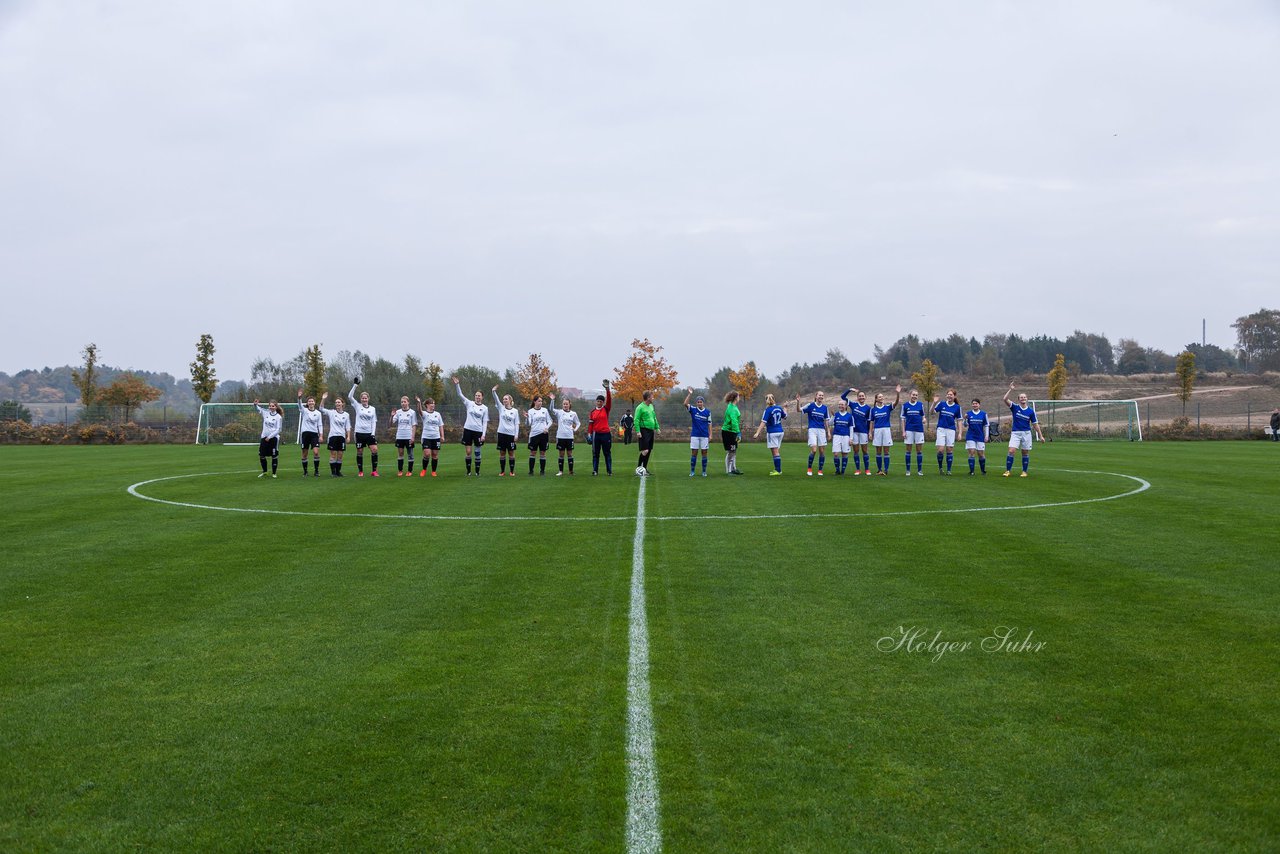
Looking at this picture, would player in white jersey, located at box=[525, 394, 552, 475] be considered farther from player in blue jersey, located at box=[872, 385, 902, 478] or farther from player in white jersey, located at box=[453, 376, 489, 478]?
player in blue jersey, located at box=[872, 385, 902, 478]

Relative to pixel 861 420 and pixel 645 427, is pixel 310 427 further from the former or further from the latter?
pixel 861 420

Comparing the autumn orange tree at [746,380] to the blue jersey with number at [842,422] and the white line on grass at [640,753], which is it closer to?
the blue jersey with number at [842,422]

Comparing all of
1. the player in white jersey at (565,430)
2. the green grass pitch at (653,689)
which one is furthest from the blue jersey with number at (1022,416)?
the player in white jersey at (565,430)

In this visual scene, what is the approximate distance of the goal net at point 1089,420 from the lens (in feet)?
185

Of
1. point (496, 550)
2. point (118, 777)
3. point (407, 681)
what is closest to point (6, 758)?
point (118, 777)

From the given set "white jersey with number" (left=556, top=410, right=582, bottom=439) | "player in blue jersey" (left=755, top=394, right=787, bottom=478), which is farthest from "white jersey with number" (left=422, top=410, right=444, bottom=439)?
"player in blue jersey" (left=755, top=394, right=787, bottom=478)

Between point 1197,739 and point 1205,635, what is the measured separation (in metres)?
2.50

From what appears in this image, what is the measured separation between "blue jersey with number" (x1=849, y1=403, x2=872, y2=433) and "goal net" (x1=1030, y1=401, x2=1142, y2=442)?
1311 inches

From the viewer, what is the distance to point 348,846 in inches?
151

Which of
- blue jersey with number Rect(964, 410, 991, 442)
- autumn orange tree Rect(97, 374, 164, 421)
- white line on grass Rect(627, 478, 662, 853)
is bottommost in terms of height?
white line on grass Rect(627, 478, 662, 853)

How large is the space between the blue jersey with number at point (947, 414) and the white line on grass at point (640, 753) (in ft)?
53.7

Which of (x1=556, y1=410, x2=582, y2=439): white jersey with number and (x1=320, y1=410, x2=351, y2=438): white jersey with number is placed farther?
(x1=556, y1=410, x2=582, y2=439): white jersey with number

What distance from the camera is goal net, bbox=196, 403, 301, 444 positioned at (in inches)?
2083

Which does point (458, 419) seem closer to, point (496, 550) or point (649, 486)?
point (649, 486)
